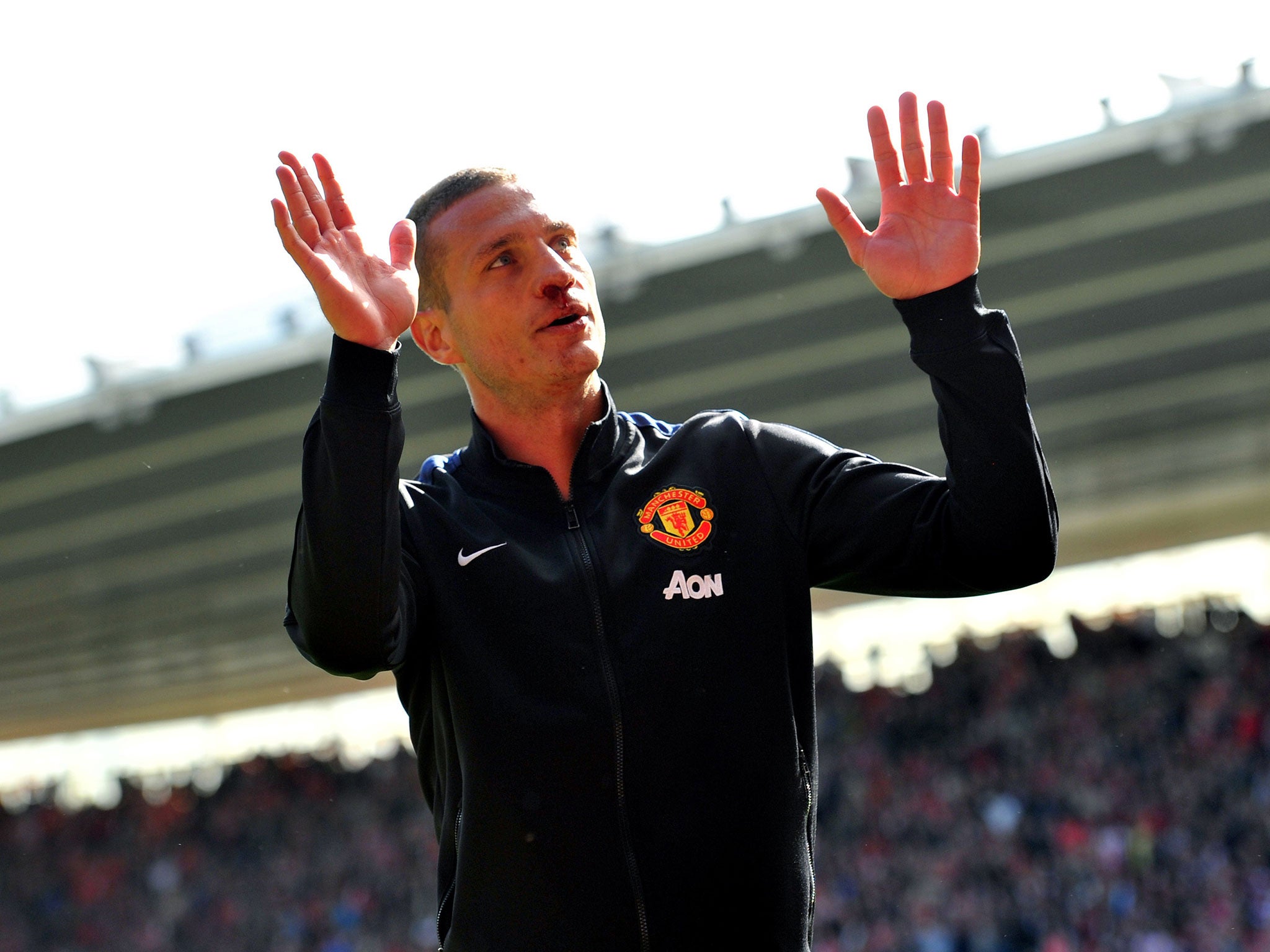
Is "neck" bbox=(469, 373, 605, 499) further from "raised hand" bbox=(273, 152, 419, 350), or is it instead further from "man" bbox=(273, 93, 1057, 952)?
"raised hand" bbox=(273, 152, 419, 350)

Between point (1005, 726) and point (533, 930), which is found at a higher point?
point (533, 930)

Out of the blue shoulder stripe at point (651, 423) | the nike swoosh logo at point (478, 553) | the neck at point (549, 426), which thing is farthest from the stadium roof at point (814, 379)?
the nike swoosh logo at point (478, 553)

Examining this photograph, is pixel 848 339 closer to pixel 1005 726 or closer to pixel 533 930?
pixel 1005 726

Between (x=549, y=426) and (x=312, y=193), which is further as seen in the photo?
(x=549, y=426)

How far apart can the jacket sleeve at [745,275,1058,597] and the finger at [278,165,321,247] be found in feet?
2.57

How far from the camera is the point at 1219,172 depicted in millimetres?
10383

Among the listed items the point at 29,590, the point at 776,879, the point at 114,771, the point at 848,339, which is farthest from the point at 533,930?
the point at 114,771

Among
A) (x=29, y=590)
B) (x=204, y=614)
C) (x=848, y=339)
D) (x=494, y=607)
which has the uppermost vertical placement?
(x=494, y=607)

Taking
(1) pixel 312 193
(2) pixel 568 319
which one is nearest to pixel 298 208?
(1) pixel 312 193

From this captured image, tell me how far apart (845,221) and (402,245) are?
2.31 ft

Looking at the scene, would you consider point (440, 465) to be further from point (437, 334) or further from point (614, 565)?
point (614, 565)

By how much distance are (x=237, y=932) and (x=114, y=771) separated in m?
8.43

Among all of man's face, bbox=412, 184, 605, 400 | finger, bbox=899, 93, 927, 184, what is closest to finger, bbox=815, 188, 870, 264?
finger, bbox=899, 93, 927, 184

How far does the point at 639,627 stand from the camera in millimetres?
2092
